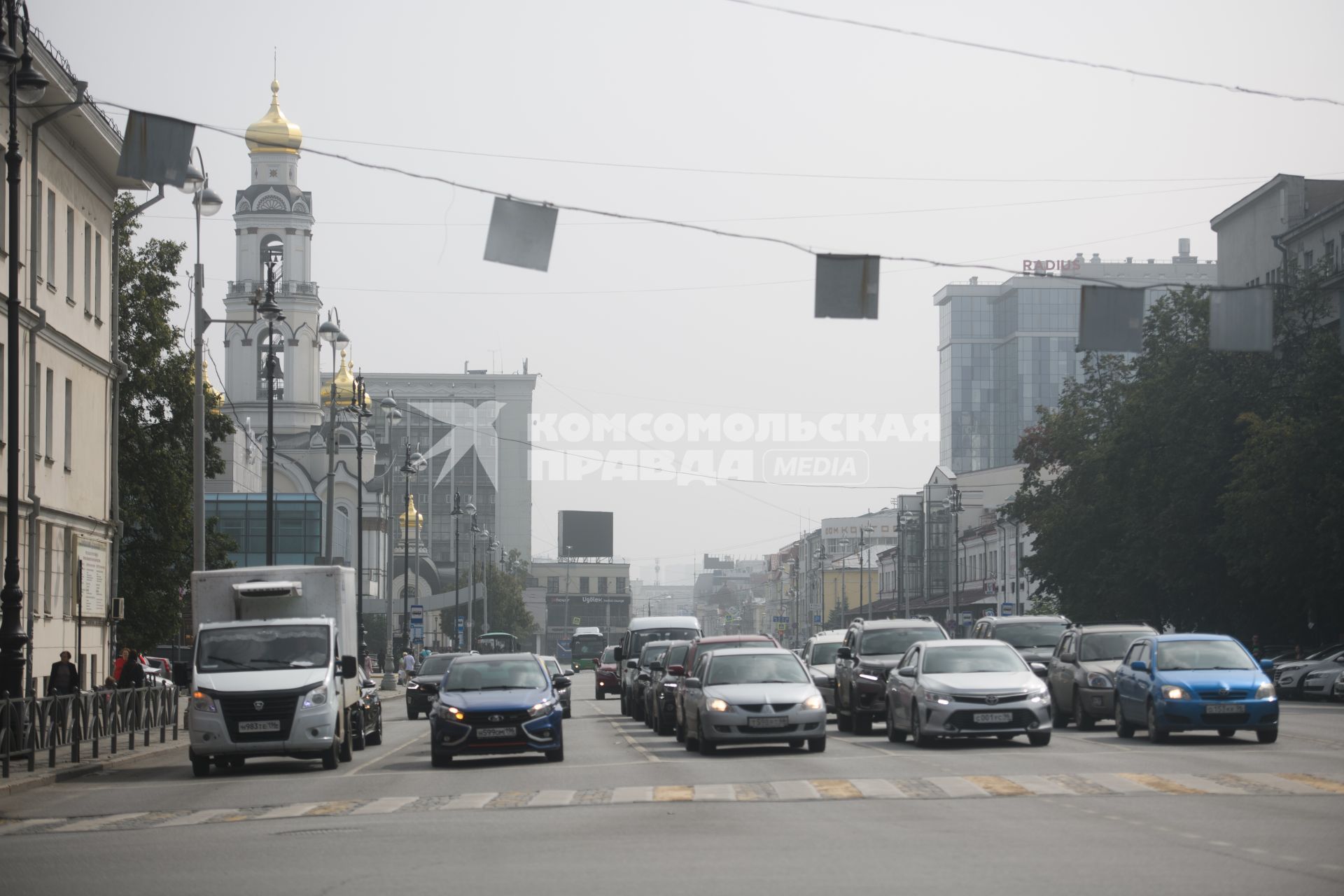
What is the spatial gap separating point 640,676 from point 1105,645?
1192 centimetres

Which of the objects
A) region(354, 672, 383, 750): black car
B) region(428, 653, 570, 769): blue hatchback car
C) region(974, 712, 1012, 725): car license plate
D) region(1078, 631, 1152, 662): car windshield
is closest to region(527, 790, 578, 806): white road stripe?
region(428, 653, 570, 769): blue hatchback car

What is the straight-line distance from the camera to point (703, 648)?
29.5 m

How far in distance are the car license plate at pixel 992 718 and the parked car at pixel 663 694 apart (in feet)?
20.4

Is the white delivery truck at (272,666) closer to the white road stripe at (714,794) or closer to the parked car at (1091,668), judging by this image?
the white road stripe at (714,794)

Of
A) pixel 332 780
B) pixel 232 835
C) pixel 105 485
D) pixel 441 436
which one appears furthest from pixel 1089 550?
pixel 441 436

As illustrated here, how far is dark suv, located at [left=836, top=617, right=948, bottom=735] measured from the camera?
3002 cm

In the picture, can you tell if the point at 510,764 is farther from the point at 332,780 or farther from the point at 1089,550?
the point at 1089,550

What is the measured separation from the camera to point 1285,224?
7694 cm

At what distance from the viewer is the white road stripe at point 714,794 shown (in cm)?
1747

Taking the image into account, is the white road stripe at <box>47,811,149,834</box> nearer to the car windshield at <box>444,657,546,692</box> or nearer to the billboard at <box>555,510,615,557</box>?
the car windshield at <box>444,657,546,692</box>

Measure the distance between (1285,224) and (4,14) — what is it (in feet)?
206

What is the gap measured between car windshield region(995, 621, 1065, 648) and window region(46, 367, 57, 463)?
1961cm

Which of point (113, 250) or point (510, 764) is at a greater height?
point (113, 250)

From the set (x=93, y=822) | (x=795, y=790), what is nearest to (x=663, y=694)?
(x=795, y=790)
